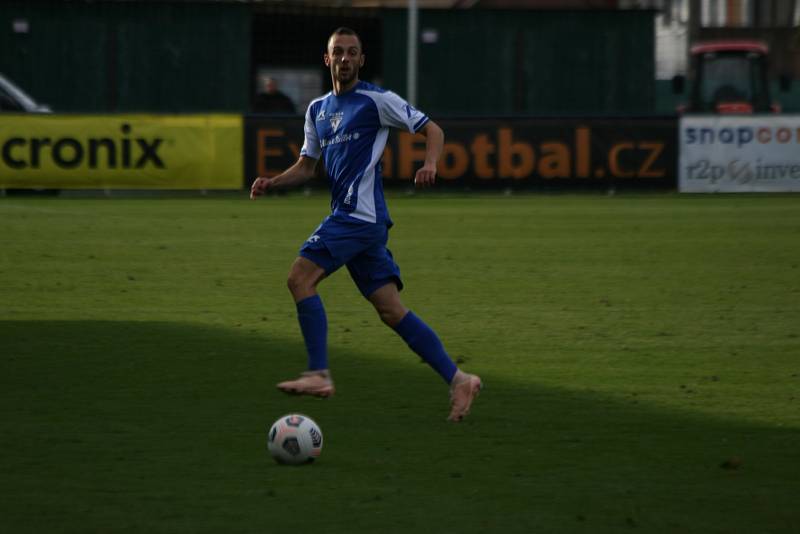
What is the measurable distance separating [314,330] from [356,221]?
1.95 ft

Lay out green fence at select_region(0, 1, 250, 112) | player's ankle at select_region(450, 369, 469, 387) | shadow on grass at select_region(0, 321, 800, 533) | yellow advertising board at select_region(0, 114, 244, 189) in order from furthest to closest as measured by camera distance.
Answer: green fence at select_region(0, 1, 250, 112)
yellow advertising board at select_region(0, 114, 244, 189)
player's ankle at select_region(450, 369, 469, 387)
shadow on grass at select_region(0, 321, 800, 533)

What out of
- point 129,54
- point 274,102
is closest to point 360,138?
point 274,102

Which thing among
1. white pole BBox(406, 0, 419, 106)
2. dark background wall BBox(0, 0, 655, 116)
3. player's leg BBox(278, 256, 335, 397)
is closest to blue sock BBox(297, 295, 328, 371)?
player's leg BBox(278, 256, 335, 397)

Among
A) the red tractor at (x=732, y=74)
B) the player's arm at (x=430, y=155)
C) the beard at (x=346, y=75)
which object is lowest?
the player's arm at (x=430, y=155)

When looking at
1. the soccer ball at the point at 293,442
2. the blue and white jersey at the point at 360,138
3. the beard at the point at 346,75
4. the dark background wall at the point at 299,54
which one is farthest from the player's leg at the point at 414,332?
the dark background wall at the point at 299,54

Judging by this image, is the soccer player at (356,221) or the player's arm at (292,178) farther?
the player's arm at (292,178)

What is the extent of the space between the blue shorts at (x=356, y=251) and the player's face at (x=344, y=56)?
72 centimetres

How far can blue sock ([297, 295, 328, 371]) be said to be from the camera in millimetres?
7906

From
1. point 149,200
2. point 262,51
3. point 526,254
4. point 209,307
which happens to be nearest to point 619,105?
point 262,51

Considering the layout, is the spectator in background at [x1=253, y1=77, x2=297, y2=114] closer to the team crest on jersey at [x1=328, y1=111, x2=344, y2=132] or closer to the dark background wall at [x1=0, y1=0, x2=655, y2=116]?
the dark background wall at [x1=0, y1=0, x2=655, y2=116]

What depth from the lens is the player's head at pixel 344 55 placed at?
7.77 metres

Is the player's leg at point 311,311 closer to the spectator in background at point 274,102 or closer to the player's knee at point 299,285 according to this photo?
the player's knee at point 299,285

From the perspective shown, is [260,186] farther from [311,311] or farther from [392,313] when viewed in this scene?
[392,313]

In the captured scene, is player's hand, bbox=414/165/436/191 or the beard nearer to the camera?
player's hand, bbox=414/165/436/191
